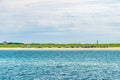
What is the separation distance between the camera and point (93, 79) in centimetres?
4841

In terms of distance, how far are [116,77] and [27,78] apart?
40.2ft

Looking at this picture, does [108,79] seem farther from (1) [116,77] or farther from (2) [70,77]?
(2) [70,77]

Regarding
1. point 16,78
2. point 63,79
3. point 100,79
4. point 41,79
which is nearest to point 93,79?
point 100,79

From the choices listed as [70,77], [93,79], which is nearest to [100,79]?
[93,79]

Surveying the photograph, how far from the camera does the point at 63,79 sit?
48.2 meters

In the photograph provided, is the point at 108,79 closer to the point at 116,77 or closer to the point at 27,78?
the point at 116,77

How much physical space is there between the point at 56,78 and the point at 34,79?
316cm

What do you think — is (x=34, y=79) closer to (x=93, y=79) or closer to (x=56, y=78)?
(x=56, y=78)

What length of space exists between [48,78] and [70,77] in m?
3.28

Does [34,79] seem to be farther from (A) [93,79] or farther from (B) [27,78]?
(A) [93,79]

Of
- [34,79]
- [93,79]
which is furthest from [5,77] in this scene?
[93,79]

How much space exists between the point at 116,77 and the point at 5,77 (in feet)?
51.0

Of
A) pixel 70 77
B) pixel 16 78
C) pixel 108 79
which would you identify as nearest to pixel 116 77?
pixel 108 79

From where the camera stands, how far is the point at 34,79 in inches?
1897
